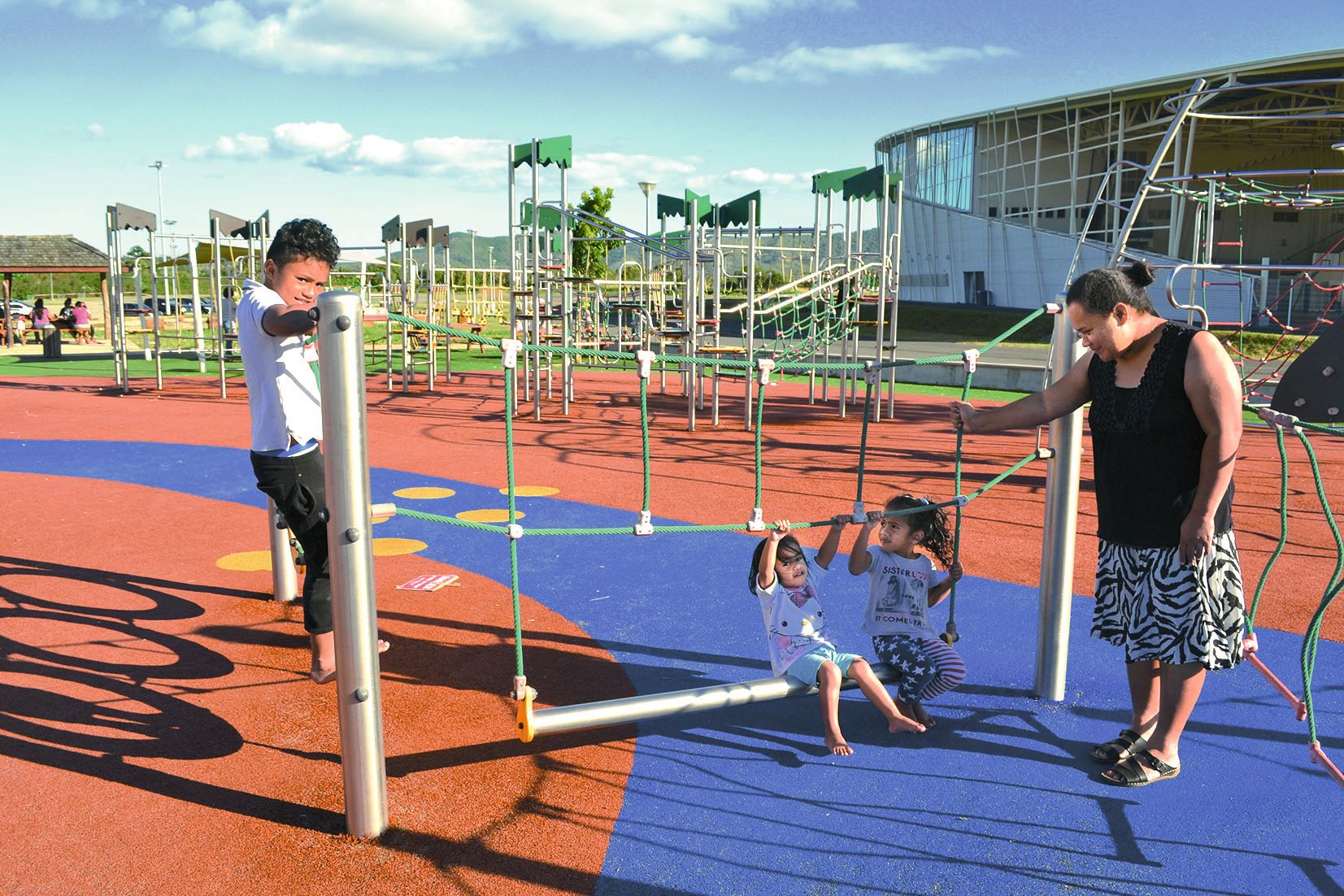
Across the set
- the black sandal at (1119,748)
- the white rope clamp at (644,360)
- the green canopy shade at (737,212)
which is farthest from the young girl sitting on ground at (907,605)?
the green canopy shade at (737,212)

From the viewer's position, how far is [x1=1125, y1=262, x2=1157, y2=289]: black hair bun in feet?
10.6

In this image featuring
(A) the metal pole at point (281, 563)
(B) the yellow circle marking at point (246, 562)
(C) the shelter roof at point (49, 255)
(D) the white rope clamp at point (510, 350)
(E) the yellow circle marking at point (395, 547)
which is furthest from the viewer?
(C) the shelter roof at point (49, 255)

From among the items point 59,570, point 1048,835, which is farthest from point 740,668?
point 59,570

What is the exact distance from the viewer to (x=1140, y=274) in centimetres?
326

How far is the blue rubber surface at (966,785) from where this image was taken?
108 inches

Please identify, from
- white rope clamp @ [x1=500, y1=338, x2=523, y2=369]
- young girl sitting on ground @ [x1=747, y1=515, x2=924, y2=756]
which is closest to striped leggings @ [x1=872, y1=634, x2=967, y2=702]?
young girl sitting on ground @ [x1=747, y1=515, x2=924, y2=756]

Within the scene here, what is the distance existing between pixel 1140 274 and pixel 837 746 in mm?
2017

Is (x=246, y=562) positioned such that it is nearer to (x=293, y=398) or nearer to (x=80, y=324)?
(x=293, y=398)

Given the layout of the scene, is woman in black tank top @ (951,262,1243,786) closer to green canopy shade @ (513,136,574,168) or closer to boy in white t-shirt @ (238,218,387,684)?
boy in white t-shirt @ (238,218,387,684)

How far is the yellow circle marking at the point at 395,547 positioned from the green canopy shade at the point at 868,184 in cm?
932

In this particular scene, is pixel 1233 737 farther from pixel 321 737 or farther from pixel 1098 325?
pixel 321 737

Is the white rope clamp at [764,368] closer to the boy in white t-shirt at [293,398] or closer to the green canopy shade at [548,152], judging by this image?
the boy in white t-shirt at [293,398]

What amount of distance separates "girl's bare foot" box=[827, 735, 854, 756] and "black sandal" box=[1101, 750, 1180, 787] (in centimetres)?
89

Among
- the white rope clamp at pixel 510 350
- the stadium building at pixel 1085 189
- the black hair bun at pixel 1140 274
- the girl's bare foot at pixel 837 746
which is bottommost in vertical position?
the girl's bare foot at pixel 837 746
